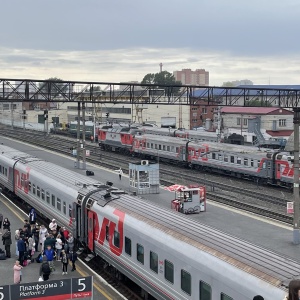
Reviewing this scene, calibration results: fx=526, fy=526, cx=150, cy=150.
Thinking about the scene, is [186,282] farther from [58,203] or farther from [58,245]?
[58,203]

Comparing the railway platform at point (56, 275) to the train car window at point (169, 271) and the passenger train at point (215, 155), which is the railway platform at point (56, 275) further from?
the passenger train at point (215, 155)

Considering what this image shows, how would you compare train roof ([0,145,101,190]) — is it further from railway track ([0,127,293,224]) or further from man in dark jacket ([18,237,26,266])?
railway track ([0,127,293,224])

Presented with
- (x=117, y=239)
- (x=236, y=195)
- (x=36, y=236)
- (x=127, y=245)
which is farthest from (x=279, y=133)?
(x=127, y=245)

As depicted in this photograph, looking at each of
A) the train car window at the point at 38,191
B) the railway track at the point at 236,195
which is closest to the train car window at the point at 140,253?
the train car window at the point at 38,191

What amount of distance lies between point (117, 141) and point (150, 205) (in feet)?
161

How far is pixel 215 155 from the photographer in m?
47.5

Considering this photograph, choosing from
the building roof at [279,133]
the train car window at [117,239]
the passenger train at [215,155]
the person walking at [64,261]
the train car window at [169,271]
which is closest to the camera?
the train car window at [169,271]

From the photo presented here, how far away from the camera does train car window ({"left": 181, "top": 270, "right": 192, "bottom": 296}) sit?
41.8 ft

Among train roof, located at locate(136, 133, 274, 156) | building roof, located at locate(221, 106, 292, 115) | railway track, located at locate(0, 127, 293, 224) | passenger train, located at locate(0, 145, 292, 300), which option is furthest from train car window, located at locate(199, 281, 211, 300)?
building roof, located at locate(221, 106, 292, 115)

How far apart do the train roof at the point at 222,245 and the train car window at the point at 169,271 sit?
0.72 meters

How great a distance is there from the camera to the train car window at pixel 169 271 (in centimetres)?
1360

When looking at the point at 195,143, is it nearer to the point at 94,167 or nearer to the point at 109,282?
the point at 94,167

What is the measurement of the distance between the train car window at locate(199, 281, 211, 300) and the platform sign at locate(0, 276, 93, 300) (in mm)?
2646

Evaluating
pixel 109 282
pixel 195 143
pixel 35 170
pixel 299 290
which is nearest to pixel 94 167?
pixel 195 143
